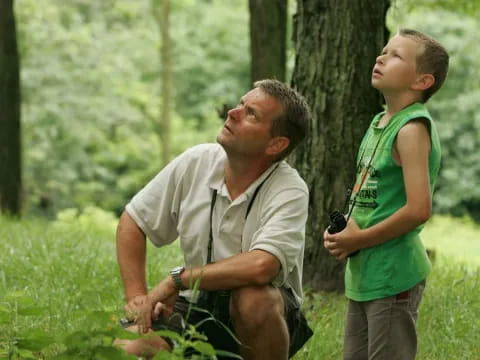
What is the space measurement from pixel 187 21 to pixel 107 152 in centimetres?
574

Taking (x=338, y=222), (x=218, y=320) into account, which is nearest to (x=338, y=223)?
(x=338, y=222)

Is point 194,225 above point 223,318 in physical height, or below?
above

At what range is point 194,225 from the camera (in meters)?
3.71

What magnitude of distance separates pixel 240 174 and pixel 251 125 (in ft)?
0.72

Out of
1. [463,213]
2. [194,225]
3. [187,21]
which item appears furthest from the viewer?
[187,21]

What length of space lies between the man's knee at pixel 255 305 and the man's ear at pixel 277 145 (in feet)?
1.98

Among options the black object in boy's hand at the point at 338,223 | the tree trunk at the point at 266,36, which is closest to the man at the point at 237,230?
the black object in boy's hand at the point at 338,223

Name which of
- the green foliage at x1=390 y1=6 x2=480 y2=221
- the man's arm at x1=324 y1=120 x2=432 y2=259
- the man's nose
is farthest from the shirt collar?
the green foliage at x1=390 y1=6 x2=480 y2=221

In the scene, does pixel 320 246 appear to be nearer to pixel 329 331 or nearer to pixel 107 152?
pixel 329 331

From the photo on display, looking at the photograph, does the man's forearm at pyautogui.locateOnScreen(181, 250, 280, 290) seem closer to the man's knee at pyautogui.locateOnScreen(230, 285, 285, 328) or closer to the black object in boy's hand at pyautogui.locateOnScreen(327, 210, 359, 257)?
the man's knee at pyautogui.locateOnScreen(230, 285, 285, 328)

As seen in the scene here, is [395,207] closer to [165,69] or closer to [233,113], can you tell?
[233,113]

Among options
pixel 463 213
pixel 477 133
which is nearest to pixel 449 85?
pixel 477 133

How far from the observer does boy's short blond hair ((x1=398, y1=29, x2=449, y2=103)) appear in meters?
3.47

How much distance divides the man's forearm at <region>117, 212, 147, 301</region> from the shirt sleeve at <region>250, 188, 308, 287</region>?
0.51 m
